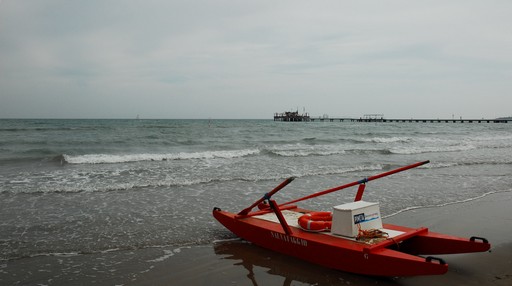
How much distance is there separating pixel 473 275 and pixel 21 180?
40.9ft

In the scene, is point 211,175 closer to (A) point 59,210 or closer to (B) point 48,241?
(A) point 59,210

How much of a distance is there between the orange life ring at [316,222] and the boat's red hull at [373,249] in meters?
0.10

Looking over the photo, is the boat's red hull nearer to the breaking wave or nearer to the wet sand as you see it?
the wet sand

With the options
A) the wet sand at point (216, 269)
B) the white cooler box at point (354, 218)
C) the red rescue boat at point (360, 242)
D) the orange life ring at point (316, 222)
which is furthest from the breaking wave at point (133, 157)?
the white cooler box at point (354, 218)

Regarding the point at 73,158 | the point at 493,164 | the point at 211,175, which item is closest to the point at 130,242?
the point at 211,175

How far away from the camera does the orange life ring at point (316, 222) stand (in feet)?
18.7

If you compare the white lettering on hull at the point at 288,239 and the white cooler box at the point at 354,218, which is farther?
the white lettering on hull at the point at 288,239

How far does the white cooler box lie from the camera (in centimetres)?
528

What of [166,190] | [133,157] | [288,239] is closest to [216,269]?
[288,239]

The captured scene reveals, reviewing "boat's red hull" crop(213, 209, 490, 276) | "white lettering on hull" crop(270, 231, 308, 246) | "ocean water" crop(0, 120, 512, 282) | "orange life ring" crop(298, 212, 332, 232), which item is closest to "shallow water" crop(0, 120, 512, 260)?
"ocean water" crop(0, 120, 512, 282)

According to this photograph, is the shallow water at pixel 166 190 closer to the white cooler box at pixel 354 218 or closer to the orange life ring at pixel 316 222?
the orange life ring at pixel 316 222

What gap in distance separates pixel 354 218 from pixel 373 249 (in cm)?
60

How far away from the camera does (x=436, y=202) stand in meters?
9.48

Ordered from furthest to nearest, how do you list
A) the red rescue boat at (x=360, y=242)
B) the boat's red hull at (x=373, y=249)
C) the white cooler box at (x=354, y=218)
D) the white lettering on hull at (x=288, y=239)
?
1. the white lettering on hull at (x=288, y=239)
2. the white cooler box at (x=354, y=218)
3. the red rescue boat at (x=360, y=242)
4. the boat's red hull at (x=373, y=249)
